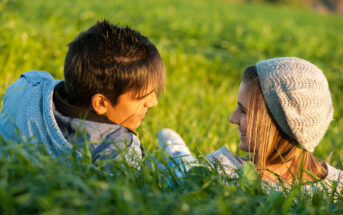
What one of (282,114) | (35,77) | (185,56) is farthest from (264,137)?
(185,56)

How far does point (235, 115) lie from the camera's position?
2609mm

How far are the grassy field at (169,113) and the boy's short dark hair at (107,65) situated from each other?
1.39 ft

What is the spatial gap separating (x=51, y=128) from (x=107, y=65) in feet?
1.65

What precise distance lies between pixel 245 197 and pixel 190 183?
0.26 m

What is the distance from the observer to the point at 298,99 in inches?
89.6

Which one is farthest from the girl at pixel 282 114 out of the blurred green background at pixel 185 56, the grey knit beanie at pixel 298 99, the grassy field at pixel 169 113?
the grassy field at pixel 169 113

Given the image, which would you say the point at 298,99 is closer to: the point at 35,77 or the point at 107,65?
the point at 107,65

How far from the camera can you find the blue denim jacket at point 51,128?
1.96m

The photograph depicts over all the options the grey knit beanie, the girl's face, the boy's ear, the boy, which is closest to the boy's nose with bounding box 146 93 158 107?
the boy

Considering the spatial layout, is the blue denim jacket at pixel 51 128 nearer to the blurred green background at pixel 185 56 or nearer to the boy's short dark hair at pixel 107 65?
the boy's short dark hair at pixel 107 65

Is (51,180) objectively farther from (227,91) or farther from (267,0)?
(267,0)

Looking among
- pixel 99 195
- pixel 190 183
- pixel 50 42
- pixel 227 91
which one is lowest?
pixel 227 91

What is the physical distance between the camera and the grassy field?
49.1 inches

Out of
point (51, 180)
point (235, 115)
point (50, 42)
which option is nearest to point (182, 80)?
point (50, 42)
